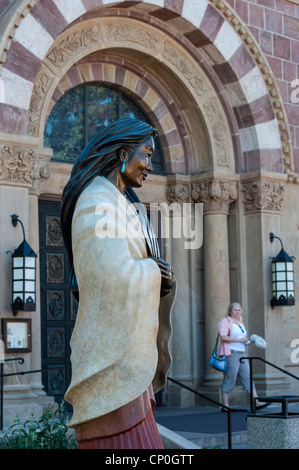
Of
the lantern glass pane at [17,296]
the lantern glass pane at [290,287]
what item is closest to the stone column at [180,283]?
the lantern glass pane at [290,287]

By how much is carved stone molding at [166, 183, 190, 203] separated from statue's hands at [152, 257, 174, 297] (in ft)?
28.3

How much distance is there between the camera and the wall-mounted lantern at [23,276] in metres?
9.73

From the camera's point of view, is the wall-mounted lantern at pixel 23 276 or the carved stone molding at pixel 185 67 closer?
the wall-mounted lantern at pixel 23 276

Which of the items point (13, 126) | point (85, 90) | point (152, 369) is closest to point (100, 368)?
point (152, 369)

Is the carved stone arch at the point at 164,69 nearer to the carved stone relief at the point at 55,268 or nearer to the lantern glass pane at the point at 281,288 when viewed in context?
the lantern glass pane at the point at 281,288

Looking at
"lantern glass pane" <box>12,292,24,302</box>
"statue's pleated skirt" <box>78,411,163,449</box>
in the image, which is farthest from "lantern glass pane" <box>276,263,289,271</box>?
"statue's pleated skirt" <box>78,411,163,449</box>

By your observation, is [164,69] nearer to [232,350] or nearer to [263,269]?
[263,269]

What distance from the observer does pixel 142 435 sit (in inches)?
153

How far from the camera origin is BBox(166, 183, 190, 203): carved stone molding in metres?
12.8

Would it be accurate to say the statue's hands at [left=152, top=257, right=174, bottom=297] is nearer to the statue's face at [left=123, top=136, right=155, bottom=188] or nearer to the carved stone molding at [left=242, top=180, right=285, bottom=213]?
the statue's face at [left=123, top=136, right=155, bottom=188]

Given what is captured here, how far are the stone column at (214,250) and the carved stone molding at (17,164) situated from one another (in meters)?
3.51

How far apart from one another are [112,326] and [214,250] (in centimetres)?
900

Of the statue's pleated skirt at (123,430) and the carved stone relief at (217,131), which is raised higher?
the carved stone relief at (217,131)

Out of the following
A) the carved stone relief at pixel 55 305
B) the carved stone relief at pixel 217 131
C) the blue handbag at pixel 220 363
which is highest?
the carved stone relief at pixel 217 131
